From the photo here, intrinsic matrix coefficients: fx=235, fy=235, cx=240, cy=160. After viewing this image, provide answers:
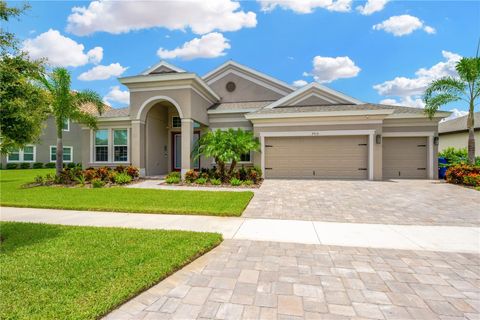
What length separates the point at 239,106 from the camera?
1667cm

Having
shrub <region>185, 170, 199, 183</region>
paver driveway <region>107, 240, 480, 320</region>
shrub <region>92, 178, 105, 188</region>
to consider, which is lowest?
paver driveway <region>107, 240, 480, 320</region>

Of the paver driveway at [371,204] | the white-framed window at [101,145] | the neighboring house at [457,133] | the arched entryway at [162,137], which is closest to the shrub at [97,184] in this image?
the arched entryway at [162,137]

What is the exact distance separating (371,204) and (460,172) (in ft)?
24.4

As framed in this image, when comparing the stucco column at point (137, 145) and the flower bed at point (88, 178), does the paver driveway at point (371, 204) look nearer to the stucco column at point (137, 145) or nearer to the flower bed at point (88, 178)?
the flower bed at point (88, 178)

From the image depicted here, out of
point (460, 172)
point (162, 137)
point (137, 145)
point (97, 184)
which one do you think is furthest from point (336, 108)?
point (97, 184)

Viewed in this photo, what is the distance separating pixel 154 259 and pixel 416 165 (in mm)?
15749

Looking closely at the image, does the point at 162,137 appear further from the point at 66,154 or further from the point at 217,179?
the point at 66,154

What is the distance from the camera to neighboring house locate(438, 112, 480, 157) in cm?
2256

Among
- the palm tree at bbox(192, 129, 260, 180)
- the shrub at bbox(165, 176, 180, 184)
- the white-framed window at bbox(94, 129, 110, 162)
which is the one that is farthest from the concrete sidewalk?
the white-framed window at bbox(94, 129, 110, 162)

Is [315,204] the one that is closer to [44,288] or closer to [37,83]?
[44,288]

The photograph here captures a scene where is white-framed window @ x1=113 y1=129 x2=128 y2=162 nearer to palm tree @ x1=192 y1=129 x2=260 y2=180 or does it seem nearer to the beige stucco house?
the beige stucco house

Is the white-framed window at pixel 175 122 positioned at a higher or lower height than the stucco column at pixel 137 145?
higher

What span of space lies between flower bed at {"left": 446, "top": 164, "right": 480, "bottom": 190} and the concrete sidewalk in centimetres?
734

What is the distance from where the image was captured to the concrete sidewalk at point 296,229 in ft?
15.1
